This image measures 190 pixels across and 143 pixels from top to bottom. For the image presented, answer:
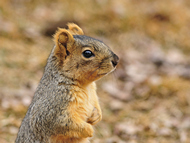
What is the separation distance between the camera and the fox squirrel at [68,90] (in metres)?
2.56

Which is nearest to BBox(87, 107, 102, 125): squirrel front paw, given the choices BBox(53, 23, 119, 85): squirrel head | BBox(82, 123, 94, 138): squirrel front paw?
BBox(82, 123, 94, 138): squirrel front paw

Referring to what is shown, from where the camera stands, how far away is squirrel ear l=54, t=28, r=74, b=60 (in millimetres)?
2645

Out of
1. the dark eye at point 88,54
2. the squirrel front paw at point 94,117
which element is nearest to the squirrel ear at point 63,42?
the dark eye at point 88,54

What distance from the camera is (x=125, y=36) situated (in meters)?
→ 6.62

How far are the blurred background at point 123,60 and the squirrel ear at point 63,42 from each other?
0.82m

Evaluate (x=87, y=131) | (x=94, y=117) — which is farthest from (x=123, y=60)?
(x=87, y=131)

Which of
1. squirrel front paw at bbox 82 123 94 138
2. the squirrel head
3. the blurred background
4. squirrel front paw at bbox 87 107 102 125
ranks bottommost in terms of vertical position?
squirrel front paw at bbox 82 123 94 138

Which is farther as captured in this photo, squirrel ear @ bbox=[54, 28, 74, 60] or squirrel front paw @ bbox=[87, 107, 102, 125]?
squirrel front paw @ bbox=[87, 107, 102, 125]

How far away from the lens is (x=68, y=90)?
8.56 feet

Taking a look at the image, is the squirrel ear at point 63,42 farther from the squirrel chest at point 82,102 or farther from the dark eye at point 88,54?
the squirrel chest at point 82,102

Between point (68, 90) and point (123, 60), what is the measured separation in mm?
3050

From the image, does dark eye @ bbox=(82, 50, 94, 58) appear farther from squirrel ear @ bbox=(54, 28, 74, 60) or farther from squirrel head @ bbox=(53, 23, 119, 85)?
squirrel ear @ bbox=(54, 28, 74, 60)

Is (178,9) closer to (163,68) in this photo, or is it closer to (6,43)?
(163,68)

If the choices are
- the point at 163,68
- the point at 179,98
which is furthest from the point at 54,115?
the point at 163,68
